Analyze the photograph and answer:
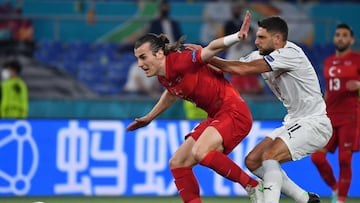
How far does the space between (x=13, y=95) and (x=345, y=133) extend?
5.90 meters

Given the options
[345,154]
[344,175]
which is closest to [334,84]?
[345,154]

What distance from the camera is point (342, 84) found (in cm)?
1137

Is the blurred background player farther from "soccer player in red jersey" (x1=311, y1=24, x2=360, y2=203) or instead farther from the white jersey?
the white jersey

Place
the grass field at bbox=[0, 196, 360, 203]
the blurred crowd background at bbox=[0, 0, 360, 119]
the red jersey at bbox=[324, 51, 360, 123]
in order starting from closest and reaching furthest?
1. the red jersey at bbox=[324, 51, 360, 123]
2. the grass field at bbox=[0, 196, 360, 203]
3. the blurred crowd background at bbox=[0, 0, 360, 119]

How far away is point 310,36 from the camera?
1856 cm

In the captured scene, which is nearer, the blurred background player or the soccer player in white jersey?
the soccer player in white jersey

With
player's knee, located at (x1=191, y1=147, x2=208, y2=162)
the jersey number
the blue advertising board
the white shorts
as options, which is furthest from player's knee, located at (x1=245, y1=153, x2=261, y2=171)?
the blue advertising board

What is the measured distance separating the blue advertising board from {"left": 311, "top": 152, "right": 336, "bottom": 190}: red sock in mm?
1486

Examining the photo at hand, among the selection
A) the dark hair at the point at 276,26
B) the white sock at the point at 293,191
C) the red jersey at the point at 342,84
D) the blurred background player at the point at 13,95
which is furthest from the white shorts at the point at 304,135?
the blurred background player at the point at 13,95

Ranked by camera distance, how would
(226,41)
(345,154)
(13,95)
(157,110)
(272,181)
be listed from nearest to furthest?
(226,41) < (272,181) < (157,110) < (345,154) < (13,95)

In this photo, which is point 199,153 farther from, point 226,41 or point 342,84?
point 342,84

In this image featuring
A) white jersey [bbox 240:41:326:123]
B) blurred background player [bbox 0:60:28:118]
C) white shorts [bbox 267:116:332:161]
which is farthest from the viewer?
blurred background player [bbox 0:60:28:118]

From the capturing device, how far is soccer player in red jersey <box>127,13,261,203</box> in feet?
27.7

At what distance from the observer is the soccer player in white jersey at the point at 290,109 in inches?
344
